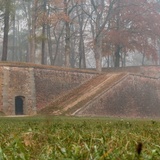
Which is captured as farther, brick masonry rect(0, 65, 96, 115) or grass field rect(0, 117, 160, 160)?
brick masonry rect(0, 65, 96, 115)

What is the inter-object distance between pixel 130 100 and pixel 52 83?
19.3ft

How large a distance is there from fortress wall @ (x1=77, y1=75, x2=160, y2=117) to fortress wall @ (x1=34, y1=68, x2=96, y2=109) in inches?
144

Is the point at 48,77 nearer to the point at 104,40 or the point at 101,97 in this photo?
the point at 101,97

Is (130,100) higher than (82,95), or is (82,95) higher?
(82,95)

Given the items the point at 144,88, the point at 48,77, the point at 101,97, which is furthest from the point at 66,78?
the point at 144,88

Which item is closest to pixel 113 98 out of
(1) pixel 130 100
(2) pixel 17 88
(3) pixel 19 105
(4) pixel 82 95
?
(1) pixel 130 100

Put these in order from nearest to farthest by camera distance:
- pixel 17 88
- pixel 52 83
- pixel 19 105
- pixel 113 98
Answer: pixel 17 88
pixel 19 105
pixel 113 98
pixel 52 83

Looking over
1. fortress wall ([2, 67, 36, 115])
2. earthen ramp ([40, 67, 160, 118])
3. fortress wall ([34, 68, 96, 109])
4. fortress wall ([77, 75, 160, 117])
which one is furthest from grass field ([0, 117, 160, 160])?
fortress wall ([34, 68, 96, 109])

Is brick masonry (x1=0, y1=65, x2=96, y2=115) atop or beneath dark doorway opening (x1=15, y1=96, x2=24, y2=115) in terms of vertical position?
atop

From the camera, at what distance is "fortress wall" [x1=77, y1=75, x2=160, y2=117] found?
26562 millimetres

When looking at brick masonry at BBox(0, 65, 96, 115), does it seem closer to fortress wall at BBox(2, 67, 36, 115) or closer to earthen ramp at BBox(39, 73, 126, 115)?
fortress wall at BBox(2, 67, 36, 115)

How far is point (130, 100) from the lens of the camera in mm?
29203

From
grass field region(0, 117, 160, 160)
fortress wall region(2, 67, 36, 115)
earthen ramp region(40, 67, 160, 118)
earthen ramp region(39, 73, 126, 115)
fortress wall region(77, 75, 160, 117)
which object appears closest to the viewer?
grass field region(0, 117, 160, 160)

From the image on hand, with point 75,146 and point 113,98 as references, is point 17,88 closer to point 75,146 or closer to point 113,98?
point 113,98
